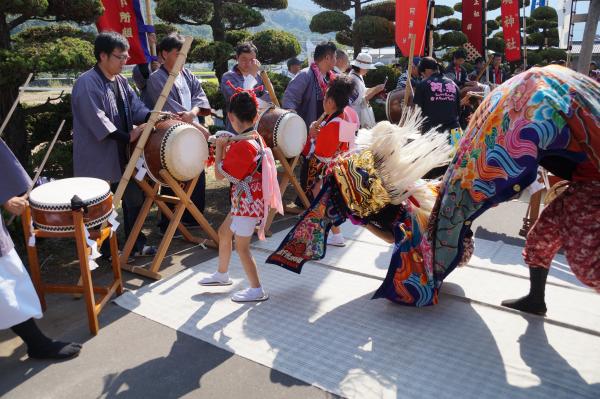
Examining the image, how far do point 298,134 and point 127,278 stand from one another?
1.89 metres

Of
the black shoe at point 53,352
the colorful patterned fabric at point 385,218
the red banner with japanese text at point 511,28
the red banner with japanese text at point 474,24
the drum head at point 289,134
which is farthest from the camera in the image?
the red banner with japanese text at point 511,28

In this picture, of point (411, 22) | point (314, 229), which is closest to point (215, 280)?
point (314, 229)

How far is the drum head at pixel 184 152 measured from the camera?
3.50 metres

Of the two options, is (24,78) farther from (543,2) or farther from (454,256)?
(543,2)

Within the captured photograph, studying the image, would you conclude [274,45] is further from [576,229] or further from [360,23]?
[576,229]

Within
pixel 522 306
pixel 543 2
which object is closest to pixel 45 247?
pixel 522 306

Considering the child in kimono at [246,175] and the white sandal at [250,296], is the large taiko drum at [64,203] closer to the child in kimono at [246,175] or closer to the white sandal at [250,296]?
the child in kimono at [246,175]

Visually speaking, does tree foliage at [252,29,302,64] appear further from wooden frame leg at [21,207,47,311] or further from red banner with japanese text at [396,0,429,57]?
wooden frame leg at [21,207,47,311]

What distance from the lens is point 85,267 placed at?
2.78m

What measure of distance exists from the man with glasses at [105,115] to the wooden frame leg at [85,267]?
0.99 m

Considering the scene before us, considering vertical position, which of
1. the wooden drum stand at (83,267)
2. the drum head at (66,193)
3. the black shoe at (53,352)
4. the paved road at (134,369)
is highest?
the drum head at (66,193)

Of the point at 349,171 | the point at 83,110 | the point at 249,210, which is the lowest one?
the point at 249,210

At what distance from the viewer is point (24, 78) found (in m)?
3.83

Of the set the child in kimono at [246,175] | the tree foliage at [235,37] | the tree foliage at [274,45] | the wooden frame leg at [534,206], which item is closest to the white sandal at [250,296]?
the child in kimono at [246,175]
